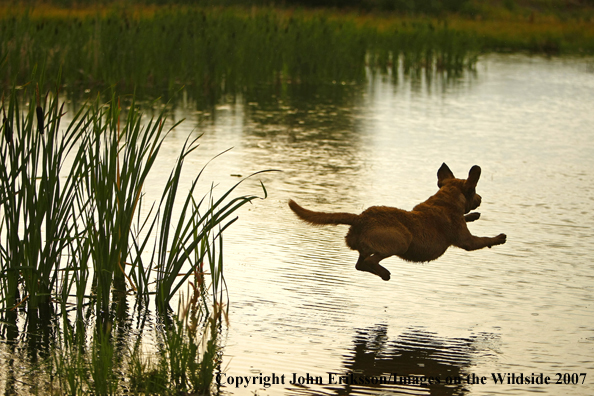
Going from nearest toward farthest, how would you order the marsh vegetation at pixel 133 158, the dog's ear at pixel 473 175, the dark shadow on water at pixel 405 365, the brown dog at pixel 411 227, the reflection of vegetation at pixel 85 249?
1. the dark shadow on water at pixel 405 365
2. the marsh vegetation at pixel 133 158
3. the reflection of vegetation at pixel 85 249
4. the brown dog at pixel 411 227
5. the dog's ear at pixel 473 175

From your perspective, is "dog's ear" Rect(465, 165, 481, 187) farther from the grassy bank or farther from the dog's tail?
the grassy bank

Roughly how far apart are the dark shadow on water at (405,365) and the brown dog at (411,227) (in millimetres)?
441

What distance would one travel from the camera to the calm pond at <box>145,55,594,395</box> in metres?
4.07

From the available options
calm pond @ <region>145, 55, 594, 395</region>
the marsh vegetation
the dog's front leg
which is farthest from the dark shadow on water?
the dog's front leg

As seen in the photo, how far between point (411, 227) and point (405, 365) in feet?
3.33

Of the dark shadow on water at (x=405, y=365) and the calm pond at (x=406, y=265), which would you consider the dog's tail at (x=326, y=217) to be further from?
the dark shadow on water at (x=405, y=365)

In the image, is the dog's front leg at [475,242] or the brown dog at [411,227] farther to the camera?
the dog's front leg at [475,242]

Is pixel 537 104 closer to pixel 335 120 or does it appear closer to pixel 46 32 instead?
pixel 335 120

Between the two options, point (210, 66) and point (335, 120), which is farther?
point (210, 66)

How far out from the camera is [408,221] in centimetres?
488

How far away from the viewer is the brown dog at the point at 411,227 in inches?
188

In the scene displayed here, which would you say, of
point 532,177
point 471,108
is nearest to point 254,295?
point 532,177

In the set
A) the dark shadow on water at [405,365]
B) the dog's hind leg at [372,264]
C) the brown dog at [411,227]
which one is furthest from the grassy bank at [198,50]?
the dark shadow on water at [405,365]

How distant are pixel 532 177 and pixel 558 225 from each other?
199 centimetres
